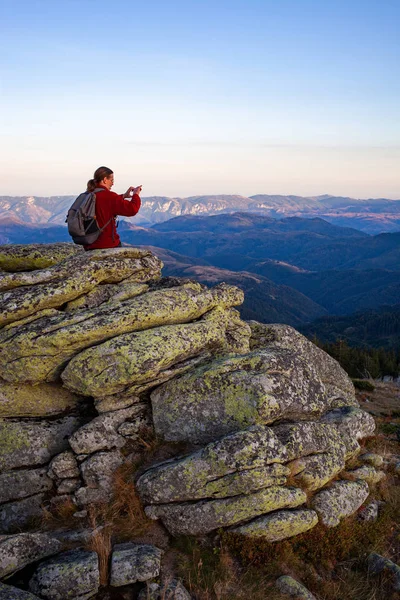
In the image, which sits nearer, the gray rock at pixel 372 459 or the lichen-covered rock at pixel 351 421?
the gray rock at pixel 372 459

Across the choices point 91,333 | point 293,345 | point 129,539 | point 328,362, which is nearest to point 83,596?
point 129,539

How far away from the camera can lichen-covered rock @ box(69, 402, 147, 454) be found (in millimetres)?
14133

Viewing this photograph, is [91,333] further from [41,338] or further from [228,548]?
[228,548]

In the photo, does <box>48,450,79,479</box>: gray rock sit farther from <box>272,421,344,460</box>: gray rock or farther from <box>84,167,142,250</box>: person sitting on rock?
<box>84,167,142,250</box>: person sitting on rock

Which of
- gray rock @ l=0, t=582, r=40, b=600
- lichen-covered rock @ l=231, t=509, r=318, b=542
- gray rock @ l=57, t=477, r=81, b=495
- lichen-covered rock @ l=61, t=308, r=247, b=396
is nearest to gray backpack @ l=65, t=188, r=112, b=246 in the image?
lichen-covered rock @ l=61, t=308, r=247, b=396

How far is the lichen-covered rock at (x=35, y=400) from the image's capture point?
15408 millimetres

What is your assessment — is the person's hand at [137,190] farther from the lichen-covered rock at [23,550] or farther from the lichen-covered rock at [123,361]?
the lichen-covered rock at [23,550]

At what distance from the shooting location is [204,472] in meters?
12.1

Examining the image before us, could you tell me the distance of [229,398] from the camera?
14.5m

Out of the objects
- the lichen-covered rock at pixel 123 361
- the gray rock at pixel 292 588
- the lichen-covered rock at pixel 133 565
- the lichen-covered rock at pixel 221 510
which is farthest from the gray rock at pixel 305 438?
the lichen-covered rock at pixel 133 565

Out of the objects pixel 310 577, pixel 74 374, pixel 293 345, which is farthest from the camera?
pixel 293 345

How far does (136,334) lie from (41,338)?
3378mm

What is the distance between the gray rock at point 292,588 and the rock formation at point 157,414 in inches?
46.9

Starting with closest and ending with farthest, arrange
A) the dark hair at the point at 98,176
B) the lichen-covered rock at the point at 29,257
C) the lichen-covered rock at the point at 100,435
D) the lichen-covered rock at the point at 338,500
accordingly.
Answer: the lichen-covered rock at the point at 338,500 → the lichen-covered rock at the point at 100,435 → the dark hair at the point at 98,176 → the lichen-covered rock at the point at 29,257
